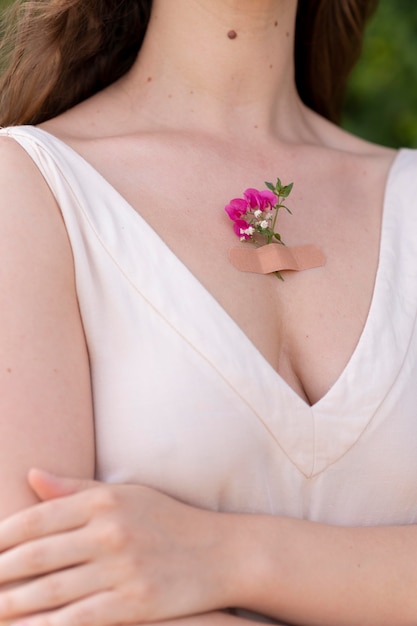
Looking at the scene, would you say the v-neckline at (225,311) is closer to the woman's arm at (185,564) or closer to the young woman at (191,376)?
the young woman at (191,376)

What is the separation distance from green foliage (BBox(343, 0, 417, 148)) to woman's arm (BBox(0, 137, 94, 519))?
1.97 meters

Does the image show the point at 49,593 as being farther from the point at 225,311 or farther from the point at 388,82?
the point at 388,82

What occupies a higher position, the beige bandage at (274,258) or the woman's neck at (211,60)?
the woman's neck at (211,60)

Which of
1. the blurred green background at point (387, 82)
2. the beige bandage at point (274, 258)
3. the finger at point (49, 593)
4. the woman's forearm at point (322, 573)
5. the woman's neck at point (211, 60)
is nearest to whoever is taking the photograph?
the finger at point (49, 593)

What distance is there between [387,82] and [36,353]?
7.09 ft

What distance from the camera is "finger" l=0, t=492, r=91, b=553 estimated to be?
1.33m

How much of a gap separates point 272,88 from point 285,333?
0.64 m

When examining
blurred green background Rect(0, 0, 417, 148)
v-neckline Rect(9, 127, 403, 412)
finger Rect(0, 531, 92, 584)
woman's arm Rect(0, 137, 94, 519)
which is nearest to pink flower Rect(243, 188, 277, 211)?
v-neckline Rect(9, 127, 403, 412)

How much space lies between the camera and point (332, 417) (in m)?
1.59

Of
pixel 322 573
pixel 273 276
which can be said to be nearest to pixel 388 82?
pixel 273 276

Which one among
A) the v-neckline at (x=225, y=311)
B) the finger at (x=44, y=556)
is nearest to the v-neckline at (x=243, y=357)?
the v-neckline at (x=225, y=311)

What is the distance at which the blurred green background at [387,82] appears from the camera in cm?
323

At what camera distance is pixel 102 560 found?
1.35m

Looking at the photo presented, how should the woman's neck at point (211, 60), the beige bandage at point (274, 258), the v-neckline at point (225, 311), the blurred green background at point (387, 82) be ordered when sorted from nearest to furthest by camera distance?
1. the v-neckline at point (225, 311)
2. the beige bandage at point (274, 258)
3. the woman's neck at point (211, 60)
4. the blurred green background at point (387, 82)
